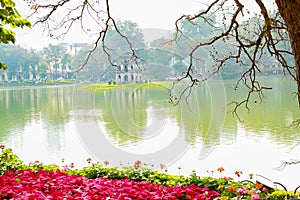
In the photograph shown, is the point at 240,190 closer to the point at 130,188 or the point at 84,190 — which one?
the point at 130,188

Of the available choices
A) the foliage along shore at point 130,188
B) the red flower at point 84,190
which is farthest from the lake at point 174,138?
the red flower at point 84,190

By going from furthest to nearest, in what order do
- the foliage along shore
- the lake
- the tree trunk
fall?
the lake, the foliage along shore, the tree trunk

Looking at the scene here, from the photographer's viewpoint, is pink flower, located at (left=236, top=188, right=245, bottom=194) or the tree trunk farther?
pink flower, located at (left=236, top=188, right=245, bottom=194)

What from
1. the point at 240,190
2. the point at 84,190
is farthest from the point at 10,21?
the point at 240,190

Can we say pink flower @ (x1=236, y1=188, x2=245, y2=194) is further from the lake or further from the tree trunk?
the lake

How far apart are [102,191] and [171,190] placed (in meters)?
0.44

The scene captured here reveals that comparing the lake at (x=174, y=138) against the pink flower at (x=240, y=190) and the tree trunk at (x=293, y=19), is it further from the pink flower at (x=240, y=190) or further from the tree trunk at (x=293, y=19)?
the tree trunk at (x=293, y=19)

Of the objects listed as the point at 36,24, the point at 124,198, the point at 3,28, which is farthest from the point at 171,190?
the point at 3,28

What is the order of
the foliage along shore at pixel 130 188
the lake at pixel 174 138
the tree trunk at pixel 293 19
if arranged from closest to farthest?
the tree trunk at pixel 293 19
the foliage along shore at pixel 130 188
the lake at pixel 174 138

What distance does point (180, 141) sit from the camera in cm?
864

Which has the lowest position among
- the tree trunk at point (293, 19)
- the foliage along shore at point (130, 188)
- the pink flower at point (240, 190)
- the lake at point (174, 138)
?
the lake at point (174, 138)

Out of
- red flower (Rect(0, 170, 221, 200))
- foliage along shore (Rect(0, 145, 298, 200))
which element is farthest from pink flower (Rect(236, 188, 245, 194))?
red flower (Rect(0, 170, 221, 200))

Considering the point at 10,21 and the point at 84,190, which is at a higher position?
the point at 10,21

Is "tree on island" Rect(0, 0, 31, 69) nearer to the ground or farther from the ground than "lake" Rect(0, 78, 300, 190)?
farther from the ground
